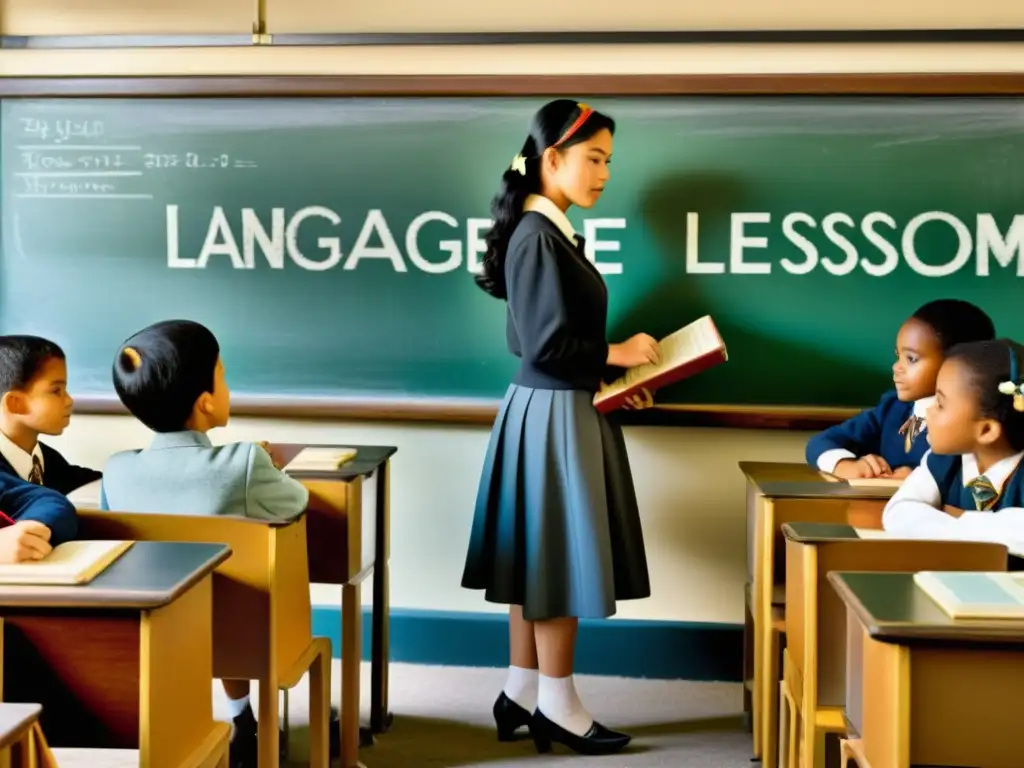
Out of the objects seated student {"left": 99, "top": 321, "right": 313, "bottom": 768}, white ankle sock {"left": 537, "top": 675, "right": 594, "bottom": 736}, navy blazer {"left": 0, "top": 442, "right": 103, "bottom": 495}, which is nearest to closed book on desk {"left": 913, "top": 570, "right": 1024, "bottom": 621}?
seated student {"left": 99, "top": 321, "right": 313, "bottom": 768}

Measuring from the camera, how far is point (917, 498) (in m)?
2.15

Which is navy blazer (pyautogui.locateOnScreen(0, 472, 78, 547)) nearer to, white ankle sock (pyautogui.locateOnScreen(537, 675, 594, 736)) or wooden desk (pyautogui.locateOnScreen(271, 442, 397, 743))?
wooden desk (pyautogui.locateOnScreen(271, 442, 397, 743))

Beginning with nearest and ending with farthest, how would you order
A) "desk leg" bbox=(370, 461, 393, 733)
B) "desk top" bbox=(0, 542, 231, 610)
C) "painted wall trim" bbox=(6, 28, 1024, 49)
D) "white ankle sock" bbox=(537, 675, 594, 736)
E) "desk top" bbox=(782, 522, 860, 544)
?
"desk top" bbox=(0, 542, 231, 610) → "desk top" bbox=(782, 522, 860, 544) → "white ankle sock" bbox=(537, 675, 594, 736) → "desk leg" bbox=(370, 461, 393, 733) → "painted wall trim" bbox=(6, 28, 1024, 49)

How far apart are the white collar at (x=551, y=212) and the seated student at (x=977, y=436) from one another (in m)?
0.97

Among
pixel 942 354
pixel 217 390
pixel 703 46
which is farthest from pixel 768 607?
pixel 703 46

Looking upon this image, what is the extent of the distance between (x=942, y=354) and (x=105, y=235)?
2361 millimetres

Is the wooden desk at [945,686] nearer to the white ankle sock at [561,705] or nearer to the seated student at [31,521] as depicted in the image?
the seated student at [31,521]

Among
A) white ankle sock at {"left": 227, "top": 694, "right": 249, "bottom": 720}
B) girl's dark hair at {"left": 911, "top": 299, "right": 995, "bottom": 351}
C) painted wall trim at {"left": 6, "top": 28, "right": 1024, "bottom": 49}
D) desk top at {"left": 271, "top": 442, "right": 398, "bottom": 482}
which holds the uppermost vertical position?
painted wall trim at {"left": 6, "top": 28, "right": 1024, "bottom": 49}

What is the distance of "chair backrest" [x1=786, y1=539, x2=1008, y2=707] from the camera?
182 centimetres

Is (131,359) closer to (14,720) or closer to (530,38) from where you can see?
(14,720)

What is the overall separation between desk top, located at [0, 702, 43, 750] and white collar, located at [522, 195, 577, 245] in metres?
1.76

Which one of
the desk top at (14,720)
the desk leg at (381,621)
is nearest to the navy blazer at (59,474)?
the desk leg at (381,621)

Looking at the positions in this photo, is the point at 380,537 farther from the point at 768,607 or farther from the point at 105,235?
the point at 105,235

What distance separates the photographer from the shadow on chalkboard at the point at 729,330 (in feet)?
10.4
